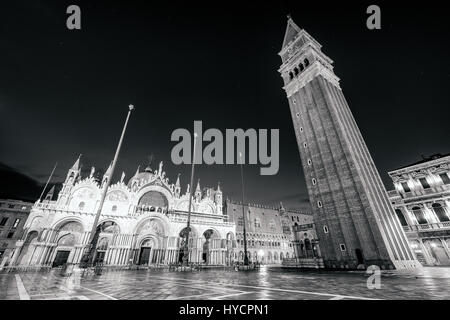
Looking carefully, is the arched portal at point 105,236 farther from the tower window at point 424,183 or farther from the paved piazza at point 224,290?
the tower window at point 424,183

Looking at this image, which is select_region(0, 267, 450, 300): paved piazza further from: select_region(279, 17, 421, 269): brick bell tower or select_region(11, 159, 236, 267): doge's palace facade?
select_region(11, 159, 236, 267): doge's palace facade

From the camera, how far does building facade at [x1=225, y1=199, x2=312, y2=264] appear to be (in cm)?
5441

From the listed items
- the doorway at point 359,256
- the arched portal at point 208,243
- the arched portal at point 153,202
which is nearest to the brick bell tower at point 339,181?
the doorway at point 359,256

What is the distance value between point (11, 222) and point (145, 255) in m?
33.4

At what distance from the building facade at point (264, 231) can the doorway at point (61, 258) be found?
33.6 metres

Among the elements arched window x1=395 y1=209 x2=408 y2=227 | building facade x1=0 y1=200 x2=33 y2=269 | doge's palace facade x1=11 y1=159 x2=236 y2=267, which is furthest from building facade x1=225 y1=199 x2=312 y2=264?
building facade x1=0 y1=200 x2=33 y2=269

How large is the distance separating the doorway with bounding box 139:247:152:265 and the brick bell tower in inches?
1102

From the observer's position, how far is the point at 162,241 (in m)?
35.1

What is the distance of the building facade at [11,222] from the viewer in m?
39.4

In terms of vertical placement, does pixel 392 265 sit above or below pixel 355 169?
below
